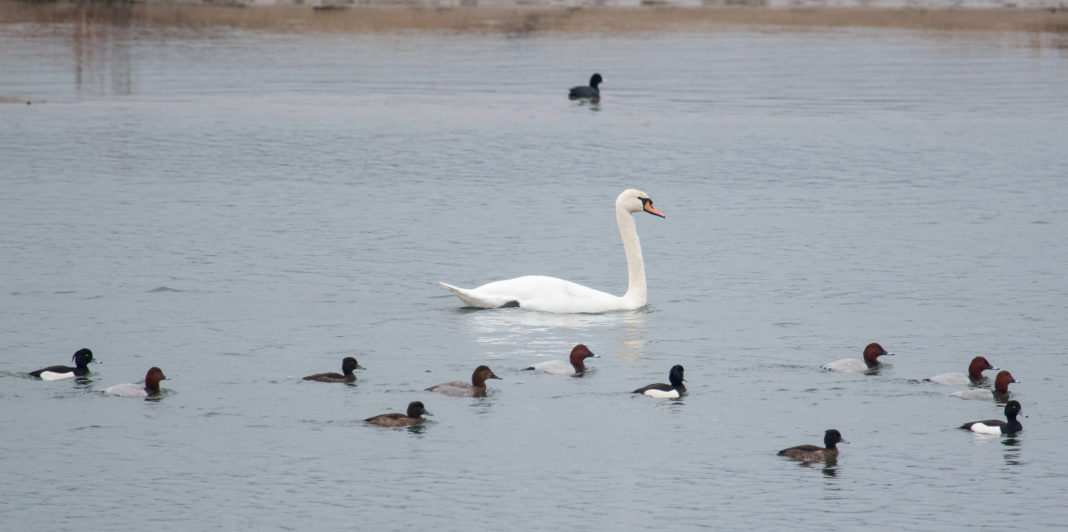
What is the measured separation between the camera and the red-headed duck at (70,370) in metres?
15.2

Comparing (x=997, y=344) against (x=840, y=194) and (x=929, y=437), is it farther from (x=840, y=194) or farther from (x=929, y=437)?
(x=840, y=194)

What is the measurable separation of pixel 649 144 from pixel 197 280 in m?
18.2

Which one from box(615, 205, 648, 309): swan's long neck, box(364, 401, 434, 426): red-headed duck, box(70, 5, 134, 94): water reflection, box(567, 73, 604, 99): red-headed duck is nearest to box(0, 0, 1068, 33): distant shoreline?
box(70, 5, 134, 94): water reflection

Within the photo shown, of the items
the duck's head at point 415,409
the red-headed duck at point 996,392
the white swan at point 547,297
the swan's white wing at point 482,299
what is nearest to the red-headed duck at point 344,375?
the duck's head at point 415,409

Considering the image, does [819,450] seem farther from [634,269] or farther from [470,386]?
[634,269]

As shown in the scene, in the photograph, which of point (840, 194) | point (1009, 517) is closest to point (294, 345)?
point (1009, 517)

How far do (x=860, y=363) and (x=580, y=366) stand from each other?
277 centimetres

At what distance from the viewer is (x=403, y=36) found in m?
70.5

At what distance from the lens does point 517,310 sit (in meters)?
18.8

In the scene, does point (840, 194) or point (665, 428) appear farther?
point (840, 194)

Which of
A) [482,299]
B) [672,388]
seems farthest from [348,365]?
[482,299]

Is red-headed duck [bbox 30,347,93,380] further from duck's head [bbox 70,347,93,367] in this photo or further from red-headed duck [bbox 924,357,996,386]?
red-headed duck [bbox 924,357,996,386]

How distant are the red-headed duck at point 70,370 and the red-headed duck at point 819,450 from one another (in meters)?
6.68

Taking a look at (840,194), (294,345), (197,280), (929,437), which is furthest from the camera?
(840,194)
